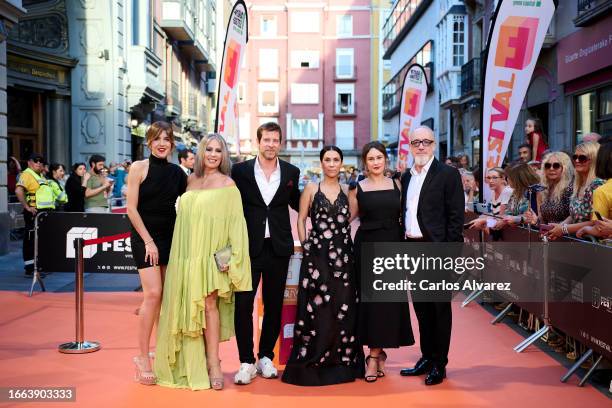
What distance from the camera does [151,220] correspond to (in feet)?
17.6

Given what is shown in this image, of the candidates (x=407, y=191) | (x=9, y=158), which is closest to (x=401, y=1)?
(x=9, y=158)

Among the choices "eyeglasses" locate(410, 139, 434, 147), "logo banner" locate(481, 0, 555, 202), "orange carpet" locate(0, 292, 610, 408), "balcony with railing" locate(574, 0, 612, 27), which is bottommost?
"orange carpet" locate(0, 292, 610, 408)

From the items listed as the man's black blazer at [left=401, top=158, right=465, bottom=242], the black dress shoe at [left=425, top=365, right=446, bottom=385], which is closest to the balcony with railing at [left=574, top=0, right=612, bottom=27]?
the man's black blazer at [left=401, top=158, right=465, bottom=242]

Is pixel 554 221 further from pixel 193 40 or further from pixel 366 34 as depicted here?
pixel 366 34

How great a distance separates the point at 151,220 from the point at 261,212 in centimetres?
85

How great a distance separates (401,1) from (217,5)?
11414 millimetres

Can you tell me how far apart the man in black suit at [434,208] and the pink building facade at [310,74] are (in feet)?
181

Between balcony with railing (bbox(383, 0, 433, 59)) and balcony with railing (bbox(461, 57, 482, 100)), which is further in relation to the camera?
balcony with railing (bbox(383, 0, 433, 59))

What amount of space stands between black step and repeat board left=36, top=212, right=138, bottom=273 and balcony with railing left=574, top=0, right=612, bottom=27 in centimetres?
1019

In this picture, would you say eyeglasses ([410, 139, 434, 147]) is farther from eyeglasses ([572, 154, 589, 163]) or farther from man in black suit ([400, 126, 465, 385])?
eyeglasses ([572, 154, 589, 163])

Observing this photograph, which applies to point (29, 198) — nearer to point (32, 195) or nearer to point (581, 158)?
point (32, 195)

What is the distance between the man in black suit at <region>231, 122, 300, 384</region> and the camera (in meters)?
5.41

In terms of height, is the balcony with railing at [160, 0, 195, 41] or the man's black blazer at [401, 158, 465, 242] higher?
the balcony with railing at [160, 0, 195, 41]

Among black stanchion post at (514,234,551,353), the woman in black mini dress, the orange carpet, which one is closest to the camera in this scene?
the orange carpet
